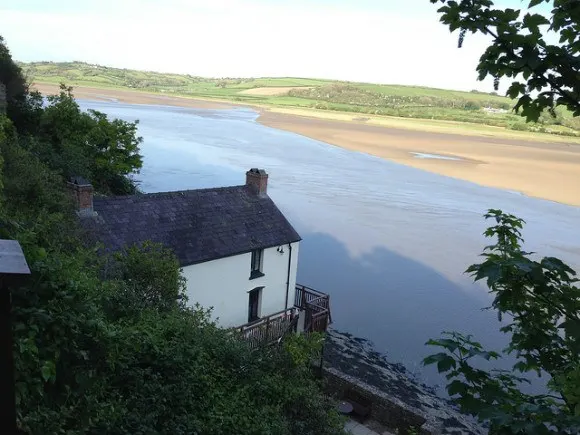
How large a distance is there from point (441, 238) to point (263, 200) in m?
16.2

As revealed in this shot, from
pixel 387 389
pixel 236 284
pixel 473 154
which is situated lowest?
pixel 387 389

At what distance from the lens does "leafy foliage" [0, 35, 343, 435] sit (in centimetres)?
569

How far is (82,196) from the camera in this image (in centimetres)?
1570

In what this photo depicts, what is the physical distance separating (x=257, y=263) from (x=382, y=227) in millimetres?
16896

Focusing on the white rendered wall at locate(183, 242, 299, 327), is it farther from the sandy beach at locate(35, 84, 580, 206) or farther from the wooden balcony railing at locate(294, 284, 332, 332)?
the sandy beach at locate(35, 84, 580, 206)

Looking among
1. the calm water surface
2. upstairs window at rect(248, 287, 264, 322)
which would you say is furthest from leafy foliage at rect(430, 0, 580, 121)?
the calm water surface

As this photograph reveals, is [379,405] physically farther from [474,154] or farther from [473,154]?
[474,154]

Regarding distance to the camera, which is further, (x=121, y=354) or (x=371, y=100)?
(x=371, y=100)

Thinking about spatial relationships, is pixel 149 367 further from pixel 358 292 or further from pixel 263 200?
pixel 358 292

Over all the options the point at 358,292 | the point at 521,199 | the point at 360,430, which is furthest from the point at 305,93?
the point at 360,430

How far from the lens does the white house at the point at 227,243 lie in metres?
16.5

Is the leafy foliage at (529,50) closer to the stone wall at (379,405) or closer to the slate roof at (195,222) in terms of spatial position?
the stone wall at (379,405)

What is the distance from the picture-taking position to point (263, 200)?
20.6 meters

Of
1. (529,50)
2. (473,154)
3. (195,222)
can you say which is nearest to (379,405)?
(195,222)
